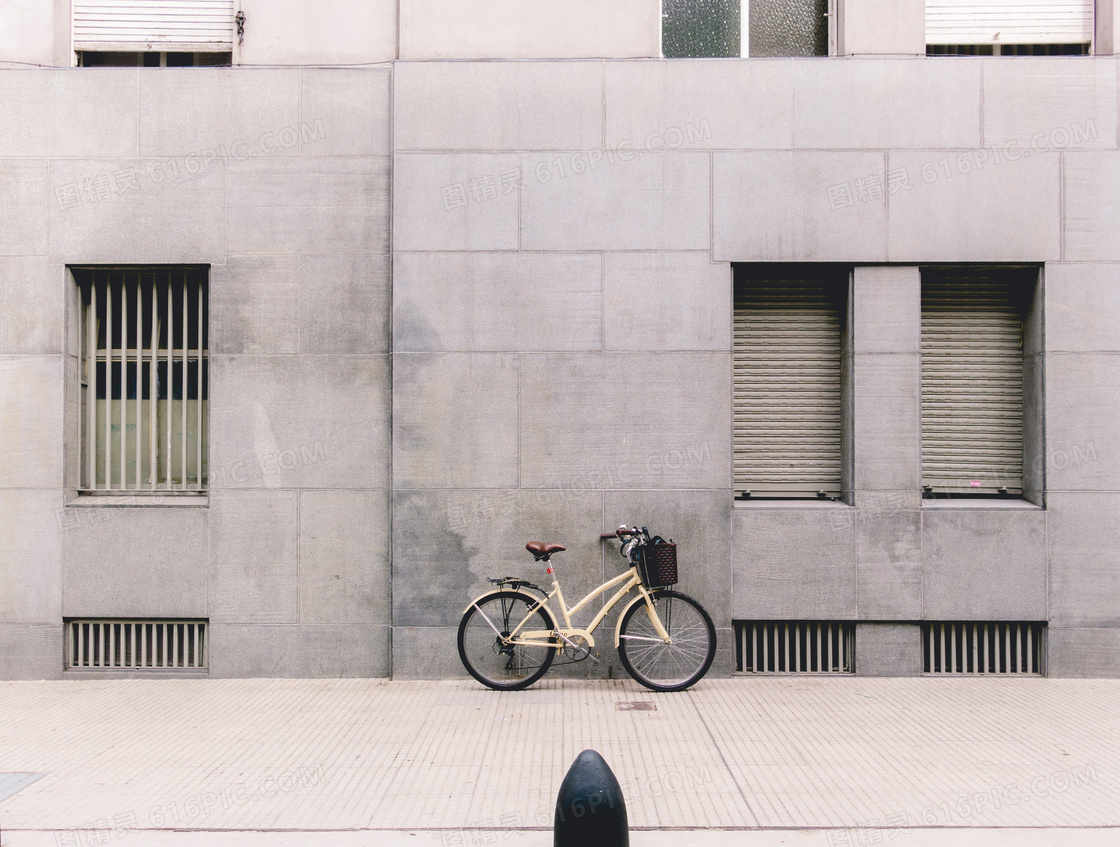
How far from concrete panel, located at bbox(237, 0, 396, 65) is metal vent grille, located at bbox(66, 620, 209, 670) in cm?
552

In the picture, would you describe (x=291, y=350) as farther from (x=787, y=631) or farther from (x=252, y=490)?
(x=787, y=631)

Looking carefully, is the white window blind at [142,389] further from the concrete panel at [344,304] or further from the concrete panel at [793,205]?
the concrete panel at [793,205]

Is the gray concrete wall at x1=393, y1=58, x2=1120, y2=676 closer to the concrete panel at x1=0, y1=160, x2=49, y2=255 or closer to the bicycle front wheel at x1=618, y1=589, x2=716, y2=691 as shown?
the bicycle front wheel at x1=618, y1=589, x2=716, y2=691

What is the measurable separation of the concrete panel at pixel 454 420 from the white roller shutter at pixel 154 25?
382 cm

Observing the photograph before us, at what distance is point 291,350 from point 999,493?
6.97m

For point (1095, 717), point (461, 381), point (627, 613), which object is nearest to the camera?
point (1095, 717)

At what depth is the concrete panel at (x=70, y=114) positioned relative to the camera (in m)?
7.84

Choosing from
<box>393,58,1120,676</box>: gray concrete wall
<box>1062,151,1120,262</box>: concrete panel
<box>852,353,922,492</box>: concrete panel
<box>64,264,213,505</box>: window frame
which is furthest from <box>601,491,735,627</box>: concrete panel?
<box>1062,151,1120,262</box>: concrete panel

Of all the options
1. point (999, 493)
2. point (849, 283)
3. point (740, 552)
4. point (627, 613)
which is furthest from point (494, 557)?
point (999, 493)

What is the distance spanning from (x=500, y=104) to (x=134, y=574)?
561 cm

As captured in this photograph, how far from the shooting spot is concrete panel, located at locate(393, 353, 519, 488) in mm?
7645

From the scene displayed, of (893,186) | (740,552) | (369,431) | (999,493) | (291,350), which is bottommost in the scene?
(740,552)

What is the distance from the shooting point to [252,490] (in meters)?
7.75

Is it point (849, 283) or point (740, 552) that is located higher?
point (849, 283)
